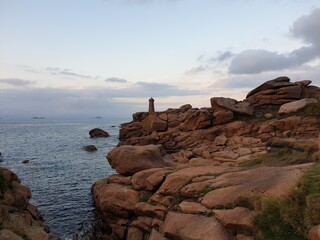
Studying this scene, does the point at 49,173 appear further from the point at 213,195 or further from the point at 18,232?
the point at 213,195

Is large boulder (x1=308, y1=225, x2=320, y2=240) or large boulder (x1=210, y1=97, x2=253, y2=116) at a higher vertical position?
large boulder (x1=210, y1=97, x2=253, y2=116)

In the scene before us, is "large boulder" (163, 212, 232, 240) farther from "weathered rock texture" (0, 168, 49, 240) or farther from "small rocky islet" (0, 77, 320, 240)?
"weathered rock texture" (0, 168, 49, 240)

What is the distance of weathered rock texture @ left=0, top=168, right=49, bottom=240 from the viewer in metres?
13.9

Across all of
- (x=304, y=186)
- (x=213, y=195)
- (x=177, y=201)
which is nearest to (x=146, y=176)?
(x=177, y=201)

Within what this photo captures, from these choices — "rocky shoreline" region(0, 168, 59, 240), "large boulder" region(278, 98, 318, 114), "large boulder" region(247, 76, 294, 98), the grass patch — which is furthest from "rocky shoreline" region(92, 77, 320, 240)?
the grass patch

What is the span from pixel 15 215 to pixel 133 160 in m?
8.53

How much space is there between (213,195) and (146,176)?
6186 mm

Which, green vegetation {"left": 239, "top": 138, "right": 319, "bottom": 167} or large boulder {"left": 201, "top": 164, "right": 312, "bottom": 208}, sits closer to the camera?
large boulder {"left": 201, "top": 164, "right": 312, "bottom": 208}

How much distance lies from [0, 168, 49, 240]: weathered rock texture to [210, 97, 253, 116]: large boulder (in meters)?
26.7

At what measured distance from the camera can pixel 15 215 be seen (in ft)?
53.7

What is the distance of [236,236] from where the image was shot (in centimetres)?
1184

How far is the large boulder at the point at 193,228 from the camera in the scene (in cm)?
1206

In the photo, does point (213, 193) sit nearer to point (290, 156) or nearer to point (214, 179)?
point (214, 179)

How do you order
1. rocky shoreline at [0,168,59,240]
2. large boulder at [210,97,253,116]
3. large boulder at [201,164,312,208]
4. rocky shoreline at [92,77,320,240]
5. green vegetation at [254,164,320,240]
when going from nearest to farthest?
green vegetation at [254,164,320,240] → rocky shoreline at [92,77,320,240] → large boulder at [201,164,312,208] → rocky shoreline at [0,168,59,240] → large boulder at [210,97,253,116]
